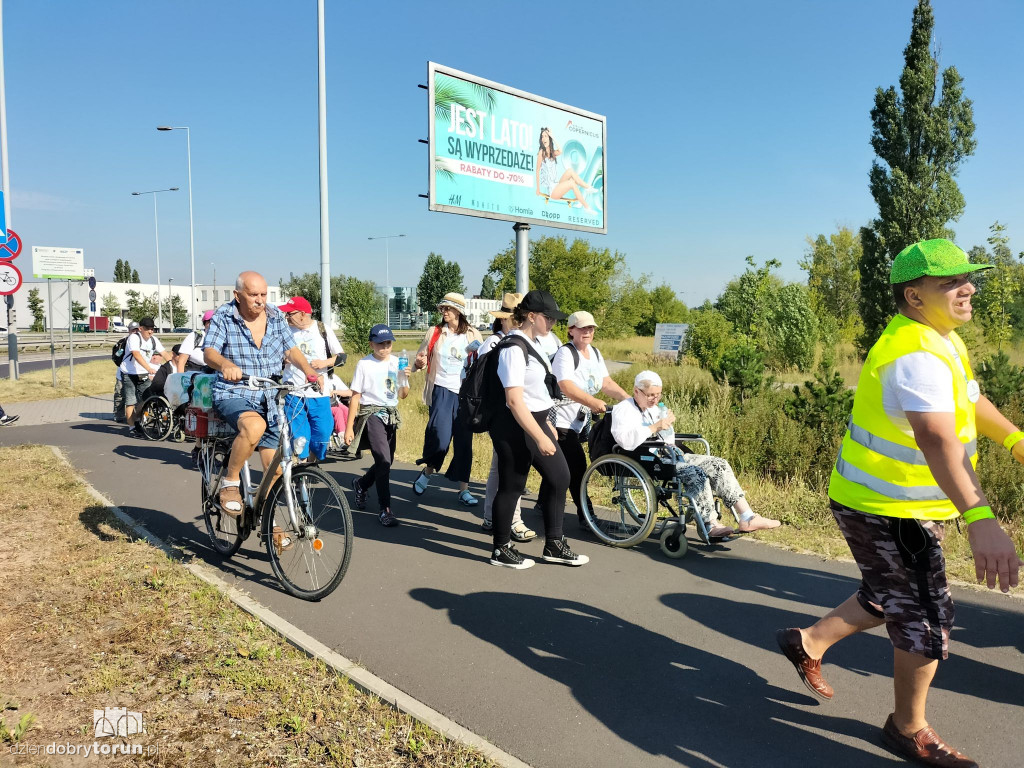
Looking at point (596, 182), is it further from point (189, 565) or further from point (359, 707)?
point (359, 707)

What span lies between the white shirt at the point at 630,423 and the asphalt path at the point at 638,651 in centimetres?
86

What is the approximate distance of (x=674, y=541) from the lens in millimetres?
5637

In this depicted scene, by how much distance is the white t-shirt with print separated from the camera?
7656 mm

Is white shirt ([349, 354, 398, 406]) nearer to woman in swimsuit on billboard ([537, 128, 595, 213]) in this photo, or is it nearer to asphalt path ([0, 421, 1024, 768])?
asphalt path ([0, 421, 1024, 768])

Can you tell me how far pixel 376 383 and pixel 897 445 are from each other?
510cm

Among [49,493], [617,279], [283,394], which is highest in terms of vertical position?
[617,279]

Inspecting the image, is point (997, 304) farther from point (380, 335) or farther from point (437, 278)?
point (437, 278)

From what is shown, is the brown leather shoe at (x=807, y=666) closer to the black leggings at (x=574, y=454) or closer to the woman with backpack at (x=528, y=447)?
the woman with backpack at (x=528, y=447)

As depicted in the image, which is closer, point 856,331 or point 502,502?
point 502,502

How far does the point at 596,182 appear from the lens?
678 inches

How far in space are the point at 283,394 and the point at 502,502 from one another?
5.45ft

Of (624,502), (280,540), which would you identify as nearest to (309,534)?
(280,540)

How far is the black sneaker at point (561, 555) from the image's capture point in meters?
5.48

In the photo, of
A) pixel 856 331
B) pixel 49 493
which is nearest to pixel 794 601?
pixel 49 493
